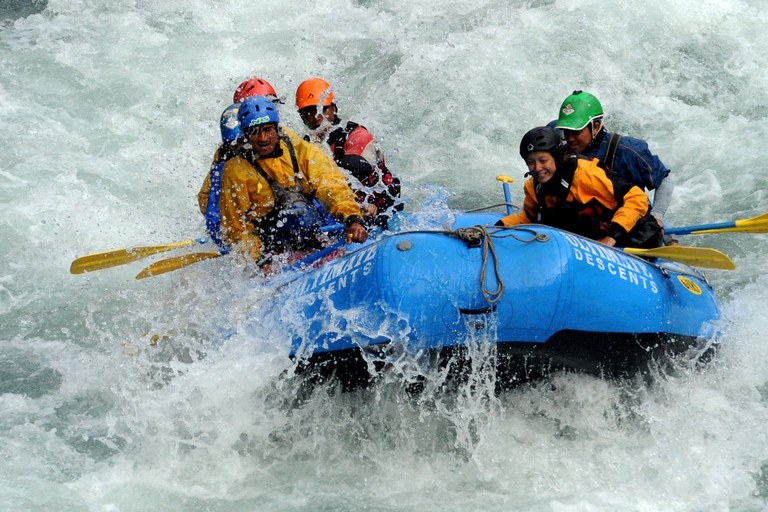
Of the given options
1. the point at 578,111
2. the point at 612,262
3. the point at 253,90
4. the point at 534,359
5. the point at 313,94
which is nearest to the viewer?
the point at 534,359

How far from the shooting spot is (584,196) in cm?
459

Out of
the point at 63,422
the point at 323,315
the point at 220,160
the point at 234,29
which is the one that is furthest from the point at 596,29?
the point at 63,422

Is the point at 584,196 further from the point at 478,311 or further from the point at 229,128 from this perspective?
the point at 229,128

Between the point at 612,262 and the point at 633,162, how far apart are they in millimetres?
1144

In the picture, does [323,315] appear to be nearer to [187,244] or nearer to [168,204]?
[187,244]

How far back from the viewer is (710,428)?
445 cm

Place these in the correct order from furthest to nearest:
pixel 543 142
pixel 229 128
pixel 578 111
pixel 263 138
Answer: pixel 229 128, pixel 578 111, pixel 263 138, pixel 543 142

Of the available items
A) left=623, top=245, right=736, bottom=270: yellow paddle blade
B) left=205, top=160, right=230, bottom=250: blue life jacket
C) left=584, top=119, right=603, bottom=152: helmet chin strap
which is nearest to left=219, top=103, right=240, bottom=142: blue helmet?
left=205, top=160, right=230, bottom=250: blue life jacket

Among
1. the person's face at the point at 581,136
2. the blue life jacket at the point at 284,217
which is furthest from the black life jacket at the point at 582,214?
the blue life jacket at the point at 284,217

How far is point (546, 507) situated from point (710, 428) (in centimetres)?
112

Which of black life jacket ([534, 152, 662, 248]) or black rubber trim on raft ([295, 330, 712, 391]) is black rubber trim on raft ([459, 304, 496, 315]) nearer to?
black rubber trim on raft ([295, 330, 712, 391])

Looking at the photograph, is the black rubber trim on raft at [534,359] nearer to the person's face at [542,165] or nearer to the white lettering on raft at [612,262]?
the white lettering on raft at [612,262]

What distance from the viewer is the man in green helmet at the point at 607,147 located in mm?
4965

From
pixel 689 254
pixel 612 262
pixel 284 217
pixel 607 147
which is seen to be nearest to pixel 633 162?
pixel 607 147
